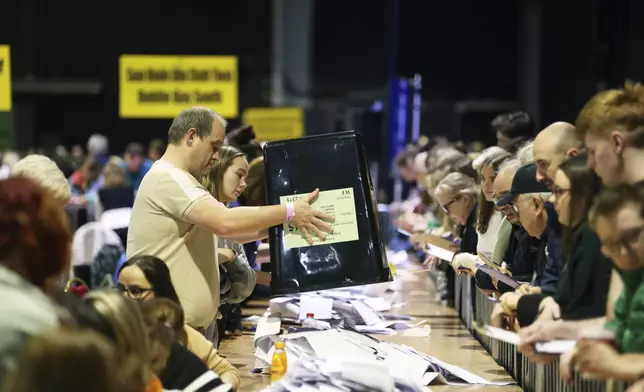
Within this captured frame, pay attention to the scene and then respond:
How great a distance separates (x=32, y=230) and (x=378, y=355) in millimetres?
1829

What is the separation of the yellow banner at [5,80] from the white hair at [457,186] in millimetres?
3498

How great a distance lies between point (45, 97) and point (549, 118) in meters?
11.1

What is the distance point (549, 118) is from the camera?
30.3 ft

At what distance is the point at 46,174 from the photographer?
4363mm

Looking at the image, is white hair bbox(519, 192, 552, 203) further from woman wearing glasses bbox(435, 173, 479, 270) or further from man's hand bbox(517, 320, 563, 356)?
woman wearing glasses bbox(435, 173, 479, 270)

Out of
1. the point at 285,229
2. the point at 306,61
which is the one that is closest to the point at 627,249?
the point at 285,229

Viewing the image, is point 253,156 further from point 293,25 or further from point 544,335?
point 293,25

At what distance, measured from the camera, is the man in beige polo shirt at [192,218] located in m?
4.09

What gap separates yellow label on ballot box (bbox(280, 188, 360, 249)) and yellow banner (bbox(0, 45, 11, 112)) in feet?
13.5

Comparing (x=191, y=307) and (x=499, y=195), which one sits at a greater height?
(x=499, y=195)

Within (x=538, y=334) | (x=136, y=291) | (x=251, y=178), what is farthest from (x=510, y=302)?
(x=251, y=178)

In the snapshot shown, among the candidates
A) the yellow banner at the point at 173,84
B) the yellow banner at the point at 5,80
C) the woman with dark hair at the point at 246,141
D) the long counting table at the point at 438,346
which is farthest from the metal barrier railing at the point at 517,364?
the yellow banner at the point at 173,84

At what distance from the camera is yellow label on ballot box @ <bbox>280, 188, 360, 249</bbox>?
434 cm

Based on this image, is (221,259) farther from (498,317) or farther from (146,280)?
(498,317)
